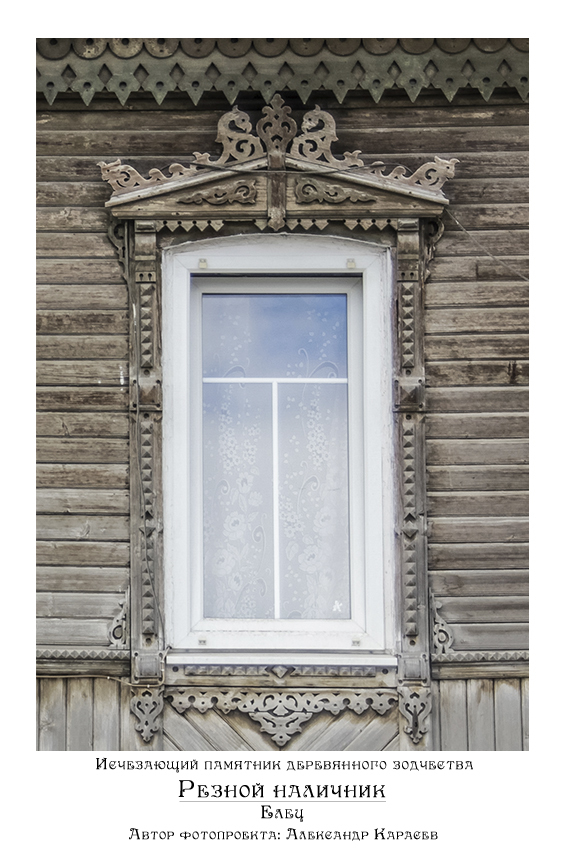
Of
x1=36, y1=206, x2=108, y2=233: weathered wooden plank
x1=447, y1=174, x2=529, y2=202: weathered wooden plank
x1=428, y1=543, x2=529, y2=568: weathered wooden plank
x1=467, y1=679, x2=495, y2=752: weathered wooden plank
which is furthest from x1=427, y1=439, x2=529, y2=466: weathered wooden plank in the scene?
x1=36, y1=206, x2=108, y2=233: weathered wooden plank

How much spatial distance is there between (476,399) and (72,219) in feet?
5.95

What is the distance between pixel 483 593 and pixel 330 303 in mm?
1331

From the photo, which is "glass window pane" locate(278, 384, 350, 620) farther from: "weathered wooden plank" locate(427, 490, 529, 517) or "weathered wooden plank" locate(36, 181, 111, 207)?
"weathered wooden plank" locate(36, 181, 111, 207)

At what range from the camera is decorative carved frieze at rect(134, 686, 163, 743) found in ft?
9.47

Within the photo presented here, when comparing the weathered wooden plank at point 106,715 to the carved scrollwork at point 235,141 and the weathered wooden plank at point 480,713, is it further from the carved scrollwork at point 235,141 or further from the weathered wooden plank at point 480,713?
the carved scrollwork at point 235,141

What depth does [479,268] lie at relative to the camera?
3004 mm

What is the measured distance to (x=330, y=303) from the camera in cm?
306

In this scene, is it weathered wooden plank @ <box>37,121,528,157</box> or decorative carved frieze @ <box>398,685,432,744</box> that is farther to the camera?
weathered wooden plank @ <box>37,121,528,157</box>

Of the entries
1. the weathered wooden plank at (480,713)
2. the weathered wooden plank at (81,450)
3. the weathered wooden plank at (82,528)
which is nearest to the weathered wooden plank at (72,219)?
the weathered wooden plank at (81,450)

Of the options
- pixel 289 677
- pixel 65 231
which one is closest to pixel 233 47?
pixel 65 231

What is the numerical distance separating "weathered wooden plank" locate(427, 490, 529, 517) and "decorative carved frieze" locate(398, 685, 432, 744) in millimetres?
705

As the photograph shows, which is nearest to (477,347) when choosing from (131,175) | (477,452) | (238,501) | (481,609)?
(477,452)

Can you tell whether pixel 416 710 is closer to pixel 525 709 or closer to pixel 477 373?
pixel 525 709

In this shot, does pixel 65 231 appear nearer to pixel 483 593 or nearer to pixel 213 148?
pixel 213 148
